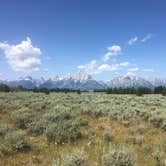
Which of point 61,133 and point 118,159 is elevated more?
point 118,159

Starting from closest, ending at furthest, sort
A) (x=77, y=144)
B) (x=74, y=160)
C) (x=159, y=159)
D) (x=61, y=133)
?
(x=74, y=160), (x=159, y=159), (x=77, y=144), (x=61, y=133)

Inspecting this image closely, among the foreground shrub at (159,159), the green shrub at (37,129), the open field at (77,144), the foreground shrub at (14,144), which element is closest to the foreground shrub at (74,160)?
the open field at (77,144)

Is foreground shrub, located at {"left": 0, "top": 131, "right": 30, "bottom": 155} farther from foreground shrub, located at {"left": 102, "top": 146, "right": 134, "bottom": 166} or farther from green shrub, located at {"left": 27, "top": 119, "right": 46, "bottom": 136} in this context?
foreground shrub, located at {"left": 102, "top": 146, "right": 134, "bottom": 166}

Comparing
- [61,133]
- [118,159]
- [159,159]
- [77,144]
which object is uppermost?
[118,159]

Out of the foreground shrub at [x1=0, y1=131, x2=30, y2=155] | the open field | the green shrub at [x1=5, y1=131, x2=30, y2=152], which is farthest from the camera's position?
the green shrub at [x1=5, y1=131, x2=30, y2=152]

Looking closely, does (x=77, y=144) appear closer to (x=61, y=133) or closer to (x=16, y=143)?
(x=61, y=133)

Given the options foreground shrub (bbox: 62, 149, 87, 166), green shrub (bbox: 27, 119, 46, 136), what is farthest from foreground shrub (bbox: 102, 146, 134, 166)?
green shrub (bbox: 27, 119, 46, 136)

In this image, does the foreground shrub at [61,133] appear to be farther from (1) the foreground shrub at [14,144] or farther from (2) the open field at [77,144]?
(1) the foreground shrub at [14,144]

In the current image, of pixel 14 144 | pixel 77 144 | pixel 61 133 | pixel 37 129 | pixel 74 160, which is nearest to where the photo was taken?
pixel 74 160

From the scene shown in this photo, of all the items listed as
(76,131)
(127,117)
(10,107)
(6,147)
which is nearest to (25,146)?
(6,147)

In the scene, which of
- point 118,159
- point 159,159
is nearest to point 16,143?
point 118,159

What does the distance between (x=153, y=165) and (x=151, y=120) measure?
257 inches

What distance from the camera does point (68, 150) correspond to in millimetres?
6676

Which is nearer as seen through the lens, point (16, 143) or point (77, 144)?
point (16, 143)
